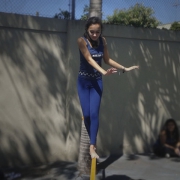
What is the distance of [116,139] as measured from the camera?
7.45 metres

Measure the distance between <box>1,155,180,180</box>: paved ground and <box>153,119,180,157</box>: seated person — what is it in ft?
0.54

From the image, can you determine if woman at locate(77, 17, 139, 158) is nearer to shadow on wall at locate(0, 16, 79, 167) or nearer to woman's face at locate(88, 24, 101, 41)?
woman's face at locate(88, 24, 101, 41)

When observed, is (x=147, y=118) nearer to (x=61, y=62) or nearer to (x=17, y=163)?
(x=61, y=62)

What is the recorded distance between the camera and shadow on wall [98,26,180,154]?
7.31m

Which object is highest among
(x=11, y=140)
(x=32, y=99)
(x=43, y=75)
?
(x=43, y=75)

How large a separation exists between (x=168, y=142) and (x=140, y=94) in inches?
43.5

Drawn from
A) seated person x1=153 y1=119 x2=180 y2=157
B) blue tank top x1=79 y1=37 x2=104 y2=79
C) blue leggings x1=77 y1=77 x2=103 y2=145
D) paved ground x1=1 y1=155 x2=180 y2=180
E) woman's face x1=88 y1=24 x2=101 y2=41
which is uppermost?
woman's face x1=88 y1=24 x2=101 y2=41

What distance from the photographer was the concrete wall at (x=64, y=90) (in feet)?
21.5

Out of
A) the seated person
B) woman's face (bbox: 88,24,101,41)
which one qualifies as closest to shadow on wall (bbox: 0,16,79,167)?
the seated person

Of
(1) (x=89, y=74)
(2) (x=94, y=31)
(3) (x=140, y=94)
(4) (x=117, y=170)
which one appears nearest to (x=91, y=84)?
(1) (x=89, y=74)

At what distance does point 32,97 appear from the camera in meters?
6.66

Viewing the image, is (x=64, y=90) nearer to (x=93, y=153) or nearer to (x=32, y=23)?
(x=32, y=23)

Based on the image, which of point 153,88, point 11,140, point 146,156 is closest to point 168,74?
point 153,88

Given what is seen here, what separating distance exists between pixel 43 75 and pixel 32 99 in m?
0.47
